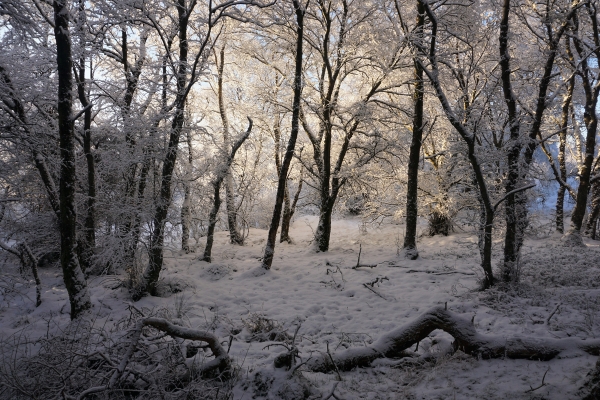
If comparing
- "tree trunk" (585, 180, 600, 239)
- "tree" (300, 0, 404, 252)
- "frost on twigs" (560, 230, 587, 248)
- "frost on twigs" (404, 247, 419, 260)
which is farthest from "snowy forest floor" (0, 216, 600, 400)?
"tree" (300, 0, 404, 252)

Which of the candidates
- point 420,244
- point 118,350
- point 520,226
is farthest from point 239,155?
point 118,350

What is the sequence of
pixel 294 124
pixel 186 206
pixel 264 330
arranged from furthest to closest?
pixel 186 206 < pixel 294 124 < pixel 264 330

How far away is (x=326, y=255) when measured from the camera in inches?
501

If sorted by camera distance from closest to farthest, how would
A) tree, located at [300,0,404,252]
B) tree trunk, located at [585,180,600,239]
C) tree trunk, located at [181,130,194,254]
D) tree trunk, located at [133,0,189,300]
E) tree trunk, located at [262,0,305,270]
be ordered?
tree trunk, located at [133,0,189,300]
tree trunk, located at [262,0,305,270]
tree trunk, located at [181,130,194,254]
tree, located at [300,0,404,252]
tree trunk, located at [585,180,600,239]

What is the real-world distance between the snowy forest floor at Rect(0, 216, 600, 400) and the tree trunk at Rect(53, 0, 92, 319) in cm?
67

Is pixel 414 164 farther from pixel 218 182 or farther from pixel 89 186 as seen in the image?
pixel 89 186

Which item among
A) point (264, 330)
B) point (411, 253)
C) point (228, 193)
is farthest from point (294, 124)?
point (264, 330)

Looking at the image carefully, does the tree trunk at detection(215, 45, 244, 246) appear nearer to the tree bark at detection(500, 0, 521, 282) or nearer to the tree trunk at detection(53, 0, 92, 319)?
the tree trunk at detection(53, 0, 92, 319)

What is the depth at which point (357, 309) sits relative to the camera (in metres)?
7.49

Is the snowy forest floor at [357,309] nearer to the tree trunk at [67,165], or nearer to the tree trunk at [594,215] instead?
the tree trunk at [67,165]

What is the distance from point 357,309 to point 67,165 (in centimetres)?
642

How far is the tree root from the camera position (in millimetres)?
4023

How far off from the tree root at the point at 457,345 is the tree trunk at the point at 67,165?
201 inches

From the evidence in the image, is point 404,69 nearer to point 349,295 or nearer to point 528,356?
point 349,295
